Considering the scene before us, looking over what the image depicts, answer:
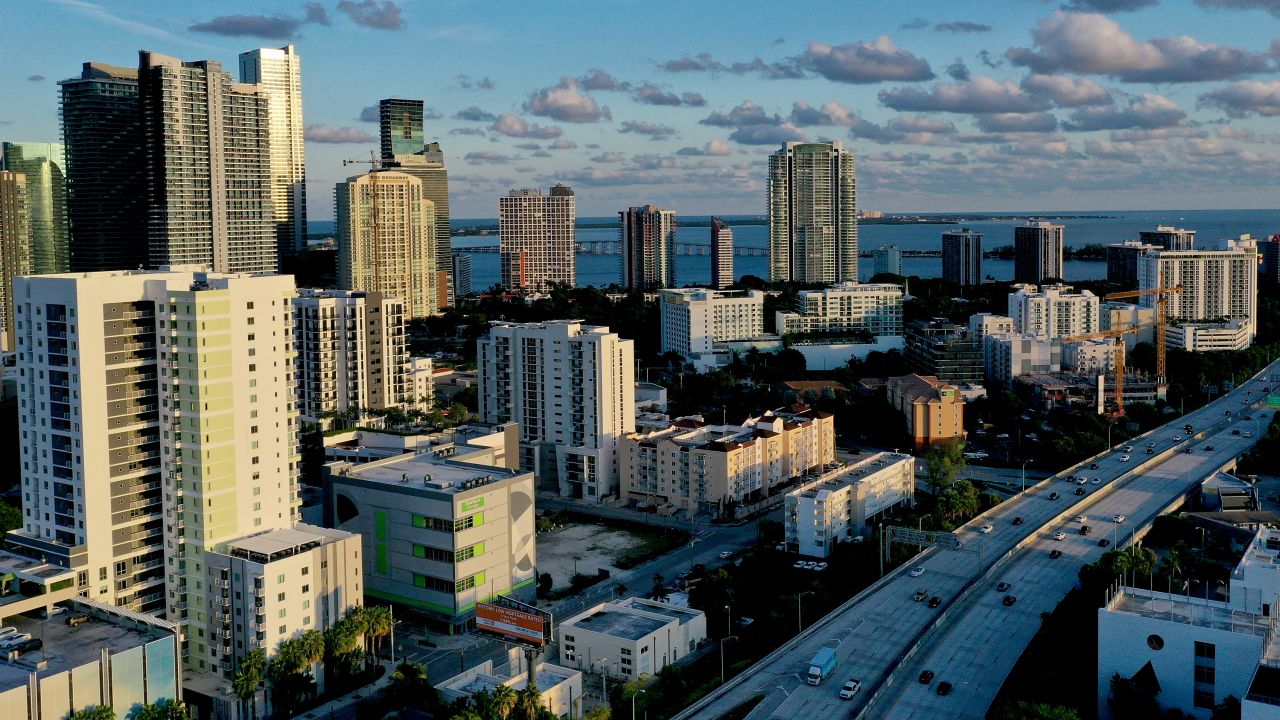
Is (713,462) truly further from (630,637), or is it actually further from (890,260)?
(890,260)

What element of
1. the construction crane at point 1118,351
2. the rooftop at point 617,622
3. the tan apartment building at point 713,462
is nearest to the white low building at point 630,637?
the rooftop at point 617,622

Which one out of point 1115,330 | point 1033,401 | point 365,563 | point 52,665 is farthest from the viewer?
point 1115,330

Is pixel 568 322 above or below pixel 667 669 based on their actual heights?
above

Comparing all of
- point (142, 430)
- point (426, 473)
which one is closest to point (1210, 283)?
point (426, 473)

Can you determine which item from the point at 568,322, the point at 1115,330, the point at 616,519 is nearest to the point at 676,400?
the point at 568,322

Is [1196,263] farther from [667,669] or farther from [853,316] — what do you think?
[667,669]

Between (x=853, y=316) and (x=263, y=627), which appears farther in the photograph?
(x=853, y=316)

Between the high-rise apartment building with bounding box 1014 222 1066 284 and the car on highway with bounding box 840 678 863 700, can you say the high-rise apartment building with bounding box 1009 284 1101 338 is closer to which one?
the high-rise apartment building with bounding box 1014 222 1066 284

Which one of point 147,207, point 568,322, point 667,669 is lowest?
point 667,669
